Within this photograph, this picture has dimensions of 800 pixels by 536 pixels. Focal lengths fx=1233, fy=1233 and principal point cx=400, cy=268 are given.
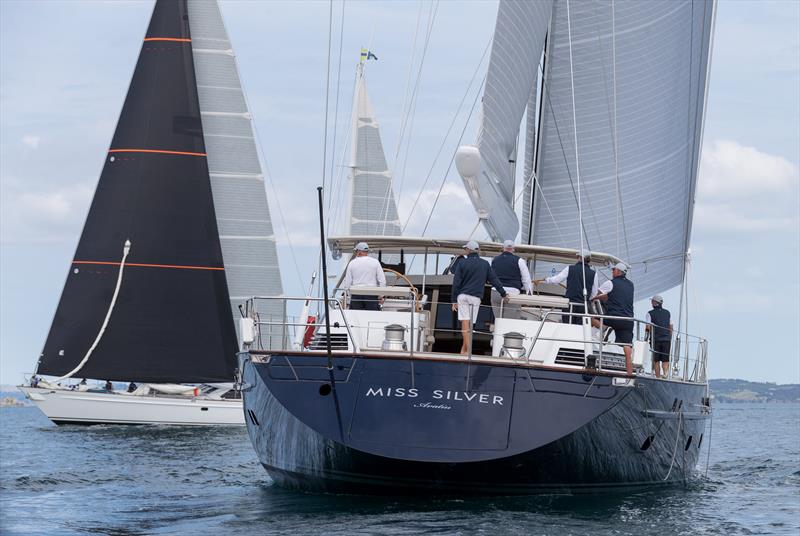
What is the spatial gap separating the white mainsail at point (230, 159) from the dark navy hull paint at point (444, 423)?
831 inches

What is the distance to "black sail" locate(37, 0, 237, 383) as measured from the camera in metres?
29.5

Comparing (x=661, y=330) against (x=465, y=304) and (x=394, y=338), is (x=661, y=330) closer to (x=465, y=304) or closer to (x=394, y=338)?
(x=465, y=304)

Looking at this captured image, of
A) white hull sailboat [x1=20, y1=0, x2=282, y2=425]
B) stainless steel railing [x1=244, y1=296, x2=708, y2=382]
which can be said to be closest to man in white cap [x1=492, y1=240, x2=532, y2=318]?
stainless steel railing [x1=244, y1=296, x2=708, y2=382]

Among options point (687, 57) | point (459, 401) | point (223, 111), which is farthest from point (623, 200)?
point (223, 111)

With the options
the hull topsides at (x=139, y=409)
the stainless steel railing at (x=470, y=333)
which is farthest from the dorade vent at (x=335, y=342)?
the hull topsides at (x=139, y=409)

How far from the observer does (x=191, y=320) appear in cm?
2986

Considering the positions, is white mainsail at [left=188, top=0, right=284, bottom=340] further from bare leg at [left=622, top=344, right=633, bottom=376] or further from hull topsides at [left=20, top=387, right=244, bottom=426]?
bare leg at [left=622, top=344, right=633, bottom=376]

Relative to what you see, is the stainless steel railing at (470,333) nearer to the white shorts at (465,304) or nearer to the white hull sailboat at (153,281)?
the white shorts at (465,304)

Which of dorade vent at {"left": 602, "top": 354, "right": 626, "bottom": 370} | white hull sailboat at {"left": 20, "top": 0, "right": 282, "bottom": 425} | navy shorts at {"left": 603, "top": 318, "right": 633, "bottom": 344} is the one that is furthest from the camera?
white hull sailboat at {"left": 20, "top": 0, "right": 282, "bottom": 425}

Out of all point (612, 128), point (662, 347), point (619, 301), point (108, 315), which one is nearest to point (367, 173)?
point (108, 315)

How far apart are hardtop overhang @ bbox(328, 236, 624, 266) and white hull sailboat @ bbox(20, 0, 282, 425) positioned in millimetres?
14907

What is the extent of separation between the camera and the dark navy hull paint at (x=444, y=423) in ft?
35.2

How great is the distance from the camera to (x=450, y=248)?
1445cm

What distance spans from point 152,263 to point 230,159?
419 cm
